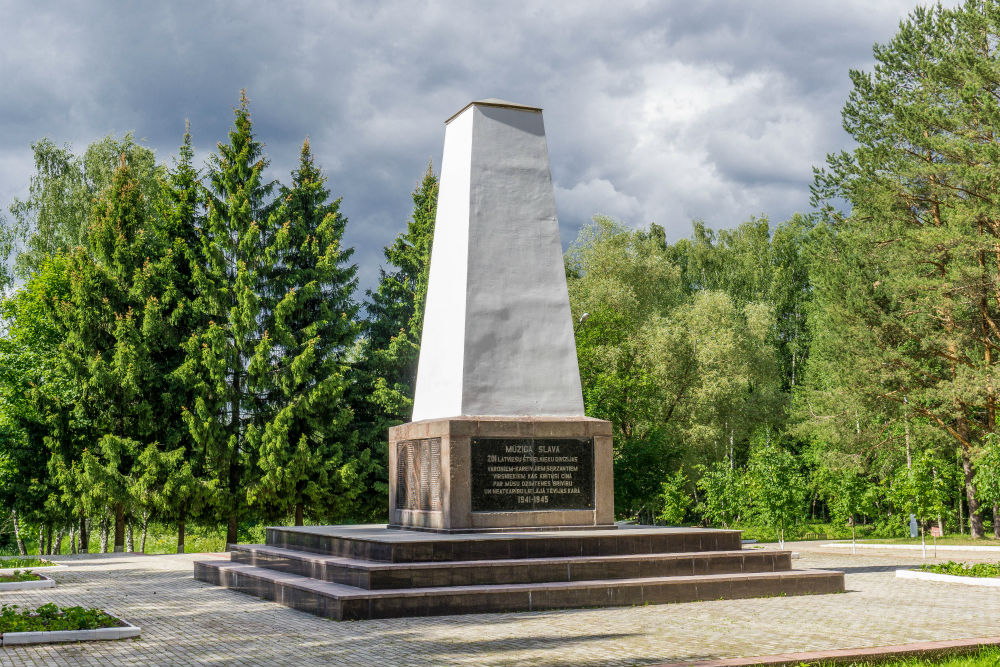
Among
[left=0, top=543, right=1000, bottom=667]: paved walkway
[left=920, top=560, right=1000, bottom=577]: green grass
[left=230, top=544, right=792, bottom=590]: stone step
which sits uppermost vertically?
[left=230, top=544, right=792, bottom=590]: stone step

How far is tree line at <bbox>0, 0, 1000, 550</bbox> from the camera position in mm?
22703

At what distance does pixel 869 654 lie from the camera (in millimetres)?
6395

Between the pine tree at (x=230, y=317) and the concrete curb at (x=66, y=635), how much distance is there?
52.3ft

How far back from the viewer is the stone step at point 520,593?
8.93m

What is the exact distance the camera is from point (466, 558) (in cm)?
1020

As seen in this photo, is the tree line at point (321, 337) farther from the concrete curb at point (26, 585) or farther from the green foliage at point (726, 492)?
the concrete curb at point (26, 585)

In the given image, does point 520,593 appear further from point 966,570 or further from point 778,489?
point 778,489

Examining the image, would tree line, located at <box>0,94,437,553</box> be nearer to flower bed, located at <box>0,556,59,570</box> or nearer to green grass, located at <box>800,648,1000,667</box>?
flower bed, located at <box>0,556,59,570</box>

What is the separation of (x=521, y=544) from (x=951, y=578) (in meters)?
6.29

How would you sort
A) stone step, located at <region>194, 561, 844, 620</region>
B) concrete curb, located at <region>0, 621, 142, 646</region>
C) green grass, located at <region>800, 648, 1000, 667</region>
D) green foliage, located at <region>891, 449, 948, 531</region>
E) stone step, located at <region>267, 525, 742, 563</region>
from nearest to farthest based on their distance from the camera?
green grass, located at <region>800, 648, 1000, 667</region> → concrete curb, located at <region>0, 621, 142, 646</region> → stone step, located at <region>194, 561, 844, 620</region> → stone step, located at <region>267, 525, 742, 563</region> → green foliage, located at <region>891, 449, 948, 531</region>

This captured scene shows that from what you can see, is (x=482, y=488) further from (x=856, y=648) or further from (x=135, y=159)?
(x=135, y=159)

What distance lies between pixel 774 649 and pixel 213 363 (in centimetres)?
1932

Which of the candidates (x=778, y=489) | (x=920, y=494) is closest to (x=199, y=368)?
(x=778, y=489)

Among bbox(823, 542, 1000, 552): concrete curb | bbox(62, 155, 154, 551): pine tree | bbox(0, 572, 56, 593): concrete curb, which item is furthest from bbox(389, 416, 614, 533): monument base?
bbox(62, 155, 154, 551): pine tree
